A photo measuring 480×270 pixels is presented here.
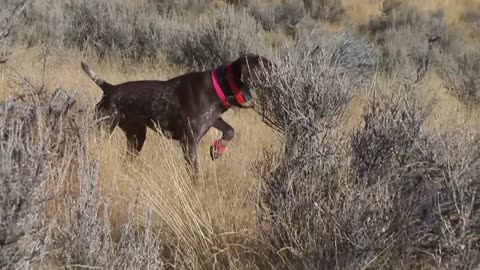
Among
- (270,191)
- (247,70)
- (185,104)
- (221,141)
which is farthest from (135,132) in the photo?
(270,191)

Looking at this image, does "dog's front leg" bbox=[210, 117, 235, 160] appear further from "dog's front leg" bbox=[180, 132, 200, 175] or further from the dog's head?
the dog's head

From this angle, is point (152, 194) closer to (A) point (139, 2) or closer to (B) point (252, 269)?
(B) point (252, 269)

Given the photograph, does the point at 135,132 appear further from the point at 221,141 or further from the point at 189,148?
the point at 221,141

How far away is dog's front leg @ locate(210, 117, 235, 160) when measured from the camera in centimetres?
648

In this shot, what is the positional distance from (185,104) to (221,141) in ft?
1.59

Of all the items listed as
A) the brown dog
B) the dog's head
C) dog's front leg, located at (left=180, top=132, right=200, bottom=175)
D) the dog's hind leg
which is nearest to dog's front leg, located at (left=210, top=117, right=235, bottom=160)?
the brown dog

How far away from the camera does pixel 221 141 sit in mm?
6660

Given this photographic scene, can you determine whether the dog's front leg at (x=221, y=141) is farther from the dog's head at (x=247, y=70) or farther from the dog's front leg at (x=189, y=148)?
the dog's head at (x=247, y=70)

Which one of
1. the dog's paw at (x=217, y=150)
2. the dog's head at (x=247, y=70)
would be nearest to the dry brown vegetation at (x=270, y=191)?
the dog's paw at (x=217, y=150)

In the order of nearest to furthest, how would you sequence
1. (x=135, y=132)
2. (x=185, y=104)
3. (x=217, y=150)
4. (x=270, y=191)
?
(x=270, y=191) < (x=217, y=150) < (x=185, y=104) < (x=135, y=132)

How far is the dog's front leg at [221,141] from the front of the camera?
6.48 metres

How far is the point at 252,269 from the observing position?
4.26m

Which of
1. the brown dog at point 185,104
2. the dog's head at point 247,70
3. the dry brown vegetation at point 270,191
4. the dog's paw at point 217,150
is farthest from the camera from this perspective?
the brown dog at point 185,104

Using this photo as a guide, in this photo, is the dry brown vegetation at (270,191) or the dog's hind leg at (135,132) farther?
the dog's hind leg at (135,132)
